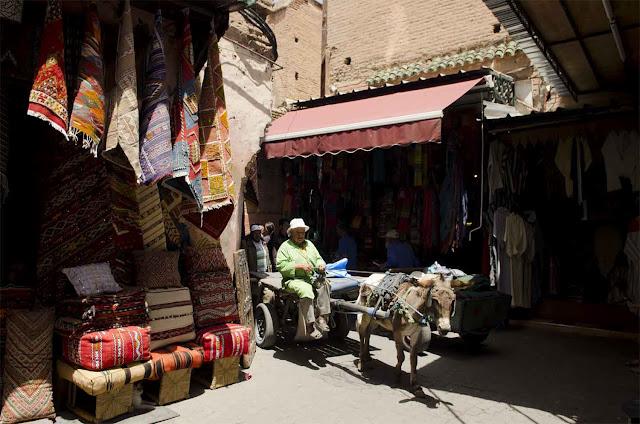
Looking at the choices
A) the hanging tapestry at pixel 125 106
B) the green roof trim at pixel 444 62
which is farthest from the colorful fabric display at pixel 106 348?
the green roof trim at pixel 444 62

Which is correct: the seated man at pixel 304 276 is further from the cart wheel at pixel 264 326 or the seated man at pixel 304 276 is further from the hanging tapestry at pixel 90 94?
the hanging tapestry at pixel 90 94

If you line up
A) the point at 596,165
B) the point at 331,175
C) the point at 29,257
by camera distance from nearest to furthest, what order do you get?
the point at 29,257
the point at 596,165
the point at 331,175

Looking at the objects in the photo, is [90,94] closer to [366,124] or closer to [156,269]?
[156,269]

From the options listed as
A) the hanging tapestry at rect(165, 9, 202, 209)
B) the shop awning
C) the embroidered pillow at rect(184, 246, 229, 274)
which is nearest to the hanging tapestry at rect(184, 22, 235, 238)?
the hanging tapestry at rect(165, 9, 202, 209)

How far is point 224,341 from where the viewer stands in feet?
16.4

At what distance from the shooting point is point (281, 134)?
8.80 metres

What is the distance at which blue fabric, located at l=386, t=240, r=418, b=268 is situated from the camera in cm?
831

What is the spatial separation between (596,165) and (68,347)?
7347mm

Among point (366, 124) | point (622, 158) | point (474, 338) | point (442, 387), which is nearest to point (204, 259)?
point (442, 387)

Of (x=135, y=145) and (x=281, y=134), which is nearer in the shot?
(x=135, y=145)

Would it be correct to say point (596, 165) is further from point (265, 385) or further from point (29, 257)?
point (29, 257)

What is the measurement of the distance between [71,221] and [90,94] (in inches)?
52.7

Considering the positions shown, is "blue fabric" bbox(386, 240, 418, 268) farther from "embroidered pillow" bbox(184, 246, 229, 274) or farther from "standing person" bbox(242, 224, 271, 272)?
"embroidered pillow" bbox(184, 246, 229, 274)

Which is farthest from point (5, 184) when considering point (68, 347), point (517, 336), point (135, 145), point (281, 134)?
point (517, 336)
